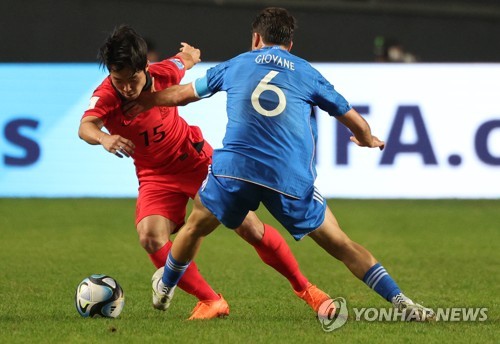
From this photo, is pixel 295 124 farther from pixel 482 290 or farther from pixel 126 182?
pixel 126 182

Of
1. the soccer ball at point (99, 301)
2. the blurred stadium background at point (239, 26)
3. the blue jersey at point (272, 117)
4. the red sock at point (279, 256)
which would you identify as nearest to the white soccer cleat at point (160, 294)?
the soccer ball at point (99, 301)

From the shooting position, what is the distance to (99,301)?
658 centimetres

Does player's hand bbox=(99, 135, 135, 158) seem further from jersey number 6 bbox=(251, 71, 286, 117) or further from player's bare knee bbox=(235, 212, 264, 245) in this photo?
player's bare knee bbox=(235, 212, 264, 245)

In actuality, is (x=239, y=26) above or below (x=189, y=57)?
below

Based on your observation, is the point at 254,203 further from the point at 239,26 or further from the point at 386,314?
the point at 239,26

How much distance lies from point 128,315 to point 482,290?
98.4 inches

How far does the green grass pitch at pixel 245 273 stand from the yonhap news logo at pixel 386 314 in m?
0.07

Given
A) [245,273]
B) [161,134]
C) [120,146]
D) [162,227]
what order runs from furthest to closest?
1. [245,273]
2. [161,134]
3. [162,227]
4. [120,146]

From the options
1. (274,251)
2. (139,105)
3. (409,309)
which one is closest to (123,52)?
(139,105)

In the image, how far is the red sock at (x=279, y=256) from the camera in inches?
268

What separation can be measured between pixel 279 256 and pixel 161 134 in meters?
1.08

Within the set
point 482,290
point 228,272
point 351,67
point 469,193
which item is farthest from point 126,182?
point 482,290

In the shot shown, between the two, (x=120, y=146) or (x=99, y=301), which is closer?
(x=120, y=146)

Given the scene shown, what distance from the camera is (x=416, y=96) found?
1325 centimetres
